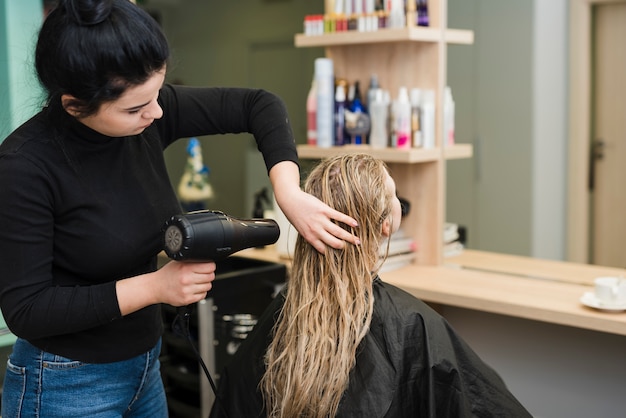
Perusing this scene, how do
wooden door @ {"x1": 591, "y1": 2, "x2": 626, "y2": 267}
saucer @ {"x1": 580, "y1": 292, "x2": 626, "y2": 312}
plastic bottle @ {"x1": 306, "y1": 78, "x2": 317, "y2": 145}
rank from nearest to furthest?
saucer @ {"x1": 580, "y1": 292, "x2": 626, "y2": 312} → wooden door @ {"x1": 591, "y1": 2, "x2": 626, "y2": 267} → plastic bottle @ {"x1": 306, "y1": 78, "x2": 317, "y2": 145}

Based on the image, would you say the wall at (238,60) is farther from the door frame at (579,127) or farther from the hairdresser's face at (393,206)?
the hairdresser's face at (393,206)

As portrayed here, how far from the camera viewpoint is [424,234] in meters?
2.87

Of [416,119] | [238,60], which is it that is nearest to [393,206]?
[416,119]

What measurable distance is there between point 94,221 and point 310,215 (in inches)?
14.7

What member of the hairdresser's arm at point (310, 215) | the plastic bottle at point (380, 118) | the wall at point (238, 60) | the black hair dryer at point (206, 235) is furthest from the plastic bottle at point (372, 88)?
the black hair dryer at point (206, 235)

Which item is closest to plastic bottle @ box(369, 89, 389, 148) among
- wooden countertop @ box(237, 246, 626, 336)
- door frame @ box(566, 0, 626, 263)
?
wooden countertop @ box(237, 246, 626, 336)

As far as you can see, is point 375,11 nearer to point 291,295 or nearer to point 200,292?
point 291,295

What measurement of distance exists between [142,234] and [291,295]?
15.1 inches

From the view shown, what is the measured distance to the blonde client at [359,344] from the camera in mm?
1479

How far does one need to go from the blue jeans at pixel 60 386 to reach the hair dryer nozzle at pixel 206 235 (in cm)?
29

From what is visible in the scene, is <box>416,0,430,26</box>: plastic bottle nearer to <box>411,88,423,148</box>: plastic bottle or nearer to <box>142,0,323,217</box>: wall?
<box>411,88,423,148</box>: plastic bottle

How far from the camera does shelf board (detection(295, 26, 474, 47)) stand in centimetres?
259

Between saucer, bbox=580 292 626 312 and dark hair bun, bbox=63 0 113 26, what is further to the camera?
saucer, bbox=580 292 626 312

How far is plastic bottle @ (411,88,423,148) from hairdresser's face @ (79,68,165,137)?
1.58 meters
